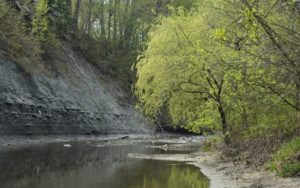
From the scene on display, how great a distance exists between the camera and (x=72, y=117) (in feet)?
121

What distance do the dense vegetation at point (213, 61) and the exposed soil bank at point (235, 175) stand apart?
0.50 metres

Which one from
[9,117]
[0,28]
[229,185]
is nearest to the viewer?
[229,185]

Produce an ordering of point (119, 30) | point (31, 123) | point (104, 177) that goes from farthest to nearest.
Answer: point (119, 30)
point (31, 123)
point (104, 177)

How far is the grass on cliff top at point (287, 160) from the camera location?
11.8 m

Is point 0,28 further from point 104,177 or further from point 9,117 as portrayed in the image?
point 104,177

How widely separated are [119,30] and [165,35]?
3874 cm

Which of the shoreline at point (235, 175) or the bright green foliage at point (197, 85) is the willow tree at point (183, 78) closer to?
the bright green foliage at point (197, 85)

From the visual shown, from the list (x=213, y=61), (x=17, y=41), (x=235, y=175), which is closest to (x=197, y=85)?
(x=235, y=175)

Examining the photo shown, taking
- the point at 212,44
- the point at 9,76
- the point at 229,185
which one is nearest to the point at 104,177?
the point at 229,185

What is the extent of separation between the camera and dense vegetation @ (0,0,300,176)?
7.81 m

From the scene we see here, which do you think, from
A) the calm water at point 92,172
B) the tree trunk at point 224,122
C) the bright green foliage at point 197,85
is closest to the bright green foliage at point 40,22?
the bright green foliage at point 197,85

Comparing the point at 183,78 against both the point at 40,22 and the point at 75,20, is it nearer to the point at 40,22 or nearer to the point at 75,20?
the point at 40,22

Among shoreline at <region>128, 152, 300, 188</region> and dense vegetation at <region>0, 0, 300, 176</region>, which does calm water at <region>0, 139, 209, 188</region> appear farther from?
dense vegetation at <region>0, 0, 300, 176</region>

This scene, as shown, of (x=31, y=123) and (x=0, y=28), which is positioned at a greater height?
(x=0, y=28)
